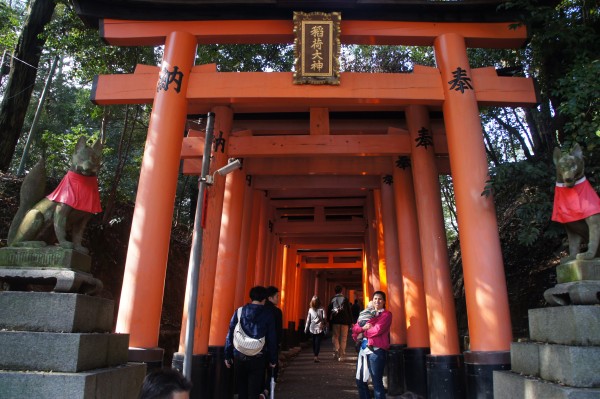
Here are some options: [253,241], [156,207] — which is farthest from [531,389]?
[253,241]

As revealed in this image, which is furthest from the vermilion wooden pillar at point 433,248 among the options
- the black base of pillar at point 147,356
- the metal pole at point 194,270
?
the black base of pillar at point 147,356

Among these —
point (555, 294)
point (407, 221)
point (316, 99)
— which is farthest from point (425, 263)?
point (555, 294)

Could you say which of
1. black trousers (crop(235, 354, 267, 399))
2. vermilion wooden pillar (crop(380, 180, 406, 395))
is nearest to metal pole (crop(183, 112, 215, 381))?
black trousers (crop(235, 354, 267, 399))

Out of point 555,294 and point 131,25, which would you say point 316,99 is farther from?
point 555,294

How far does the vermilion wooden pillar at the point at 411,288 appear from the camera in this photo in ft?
26.0

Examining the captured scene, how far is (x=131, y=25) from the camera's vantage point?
7266 mm

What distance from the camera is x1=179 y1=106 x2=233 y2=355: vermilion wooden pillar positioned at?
23.1ft

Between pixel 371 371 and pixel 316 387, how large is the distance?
295cm

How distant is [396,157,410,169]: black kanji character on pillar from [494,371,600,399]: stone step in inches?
212

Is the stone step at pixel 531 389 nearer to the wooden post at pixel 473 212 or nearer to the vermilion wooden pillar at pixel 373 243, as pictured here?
the wooden post at pixel 473 212

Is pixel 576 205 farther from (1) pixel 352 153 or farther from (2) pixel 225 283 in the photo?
(2) pixel 225 283

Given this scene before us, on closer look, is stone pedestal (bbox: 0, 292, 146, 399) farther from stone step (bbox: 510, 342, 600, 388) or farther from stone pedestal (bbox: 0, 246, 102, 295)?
stone step (bbox: 510, 342, 600, 388)

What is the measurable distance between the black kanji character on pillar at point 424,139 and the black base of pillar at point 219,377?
469 centimetres

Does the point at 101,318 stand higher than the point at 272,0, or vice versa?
the point at 272,0
